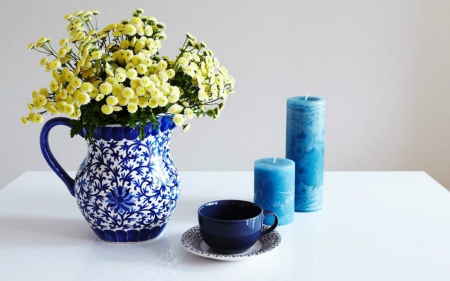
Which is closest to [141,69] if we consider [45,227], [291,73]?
[45,227]

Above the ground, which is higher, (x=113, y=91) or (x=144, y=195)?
(x=113, y=91)

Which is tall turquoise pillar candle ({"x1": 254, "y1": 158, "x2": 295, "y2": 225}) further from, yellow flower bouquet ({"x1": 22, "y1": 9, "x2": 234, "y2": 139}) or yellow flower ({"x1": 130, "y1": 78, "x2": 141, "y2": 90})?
yellow flower ({"x1": 130, "y1": 78, "x2": 141, "y2": 90})

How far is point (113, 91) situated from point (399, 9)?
2.03 m

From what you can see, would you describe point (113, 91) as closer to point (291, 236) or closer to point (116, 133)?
point (116, 133)

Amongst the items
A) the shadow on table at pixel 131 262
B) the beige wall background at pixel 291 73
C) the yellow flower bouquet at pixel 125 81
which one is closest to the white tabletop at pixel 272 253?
the shadow on table at pixel 131 262

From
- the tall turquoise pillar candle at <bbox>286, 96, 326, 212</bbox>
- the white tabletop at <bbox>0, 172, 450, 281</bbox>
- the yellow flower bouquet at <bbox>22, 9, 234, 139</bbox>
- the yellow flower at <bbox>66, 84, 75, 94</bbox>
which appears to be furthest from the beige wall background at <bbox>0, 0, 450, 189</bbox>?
the yellow flower at <bbox>66, 84, 75, 94</bbox>

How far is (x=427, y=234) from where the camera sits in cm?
110

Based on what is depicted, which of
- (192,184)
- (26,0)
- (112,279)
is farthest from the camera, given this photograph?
(26,0)

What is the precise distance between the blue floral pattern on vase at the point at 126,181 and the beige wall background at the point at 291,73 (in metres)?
1.66

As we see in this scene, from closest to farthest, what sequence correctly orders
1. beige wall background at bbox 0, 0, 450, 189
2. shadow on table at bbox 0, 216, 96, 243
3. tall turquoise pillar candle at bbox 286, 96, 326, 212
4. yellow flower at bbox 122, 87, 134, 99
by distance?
yellow flower at bbox 122, 87, 134, 99
shadow on table at bbox 0, 216, 96, 243
tall turquoise pillar candle at bbox 286, 96, 326, 212
beige wall background at bbox 0, 0, 450, 189

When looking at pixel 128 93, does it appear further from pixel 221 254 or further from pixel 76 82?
pixel 221 254

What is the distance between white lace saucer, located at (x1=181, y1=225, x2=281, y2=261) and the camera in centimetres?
96

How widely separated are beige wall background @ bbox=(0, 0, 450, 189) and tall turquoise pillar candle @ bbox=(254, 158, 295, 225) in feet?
5.09

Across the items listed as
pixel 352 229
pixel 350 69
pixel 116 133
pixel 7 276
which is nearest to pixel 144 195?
pixel 116 133
